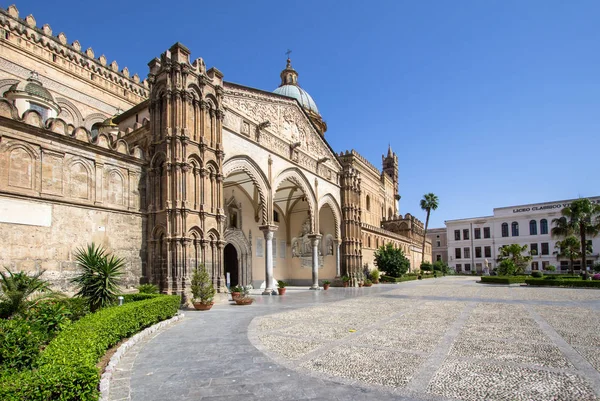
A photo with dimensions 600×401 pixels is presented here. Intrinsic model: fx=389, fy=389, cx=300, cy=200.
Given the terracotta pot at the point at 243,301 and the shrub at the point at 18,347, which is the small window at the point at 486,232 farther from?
the shrub at the point at 18,347

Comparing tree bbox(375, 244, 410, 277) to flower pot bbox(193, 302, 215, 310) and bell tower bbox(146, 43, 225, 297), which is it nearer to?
bell tower bbox(146, 43, 225, 297)

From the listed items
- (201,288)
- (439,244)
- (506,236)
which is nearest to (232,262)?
(201,288)

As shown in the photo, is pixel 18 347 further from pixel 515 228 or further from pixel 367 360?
pixel 515 228

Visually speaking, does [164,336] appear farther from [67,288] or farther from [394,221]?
[394,221]

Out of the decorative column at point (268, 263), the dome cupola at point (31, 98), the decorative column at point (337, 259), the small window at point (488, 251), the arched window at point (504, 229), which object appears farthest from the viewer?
the small window at point (488, 251)

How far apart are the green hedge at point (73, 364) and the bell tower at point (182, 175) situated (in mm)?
7027

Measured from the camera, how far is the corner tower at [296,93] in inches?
1721

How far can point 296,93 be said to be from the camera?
4459 cm

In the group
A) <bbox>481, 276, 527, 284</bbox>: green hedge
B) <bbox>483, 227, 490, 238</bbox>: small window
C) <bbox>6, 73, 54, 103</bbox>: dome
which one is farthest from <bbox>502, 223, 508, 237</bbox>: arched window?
<bbox>6, 73, 54, 103</bbox>: dome

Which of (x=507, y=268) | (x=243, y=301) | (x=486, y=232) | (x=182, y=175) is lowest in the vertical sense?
(x=507, y=268)

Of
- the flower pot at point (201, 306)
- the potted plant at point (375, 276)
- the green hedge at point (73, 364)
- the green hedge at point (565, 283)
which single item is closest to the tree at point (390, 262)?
the potted plant at point (375, 276)

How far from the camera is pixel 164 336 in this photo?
351 inches

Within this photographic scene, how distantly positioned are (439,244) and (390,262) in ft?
184

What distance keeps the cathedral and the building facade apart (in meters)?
59.2
